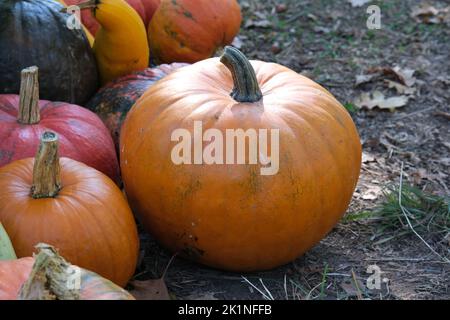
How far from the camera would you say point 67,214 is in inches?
90.9

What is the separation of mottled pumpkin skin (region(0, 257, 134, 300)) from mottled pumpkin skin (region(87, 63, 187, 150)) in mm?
1342

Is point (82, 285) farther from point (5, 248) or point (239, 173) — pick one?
point (239, 173)

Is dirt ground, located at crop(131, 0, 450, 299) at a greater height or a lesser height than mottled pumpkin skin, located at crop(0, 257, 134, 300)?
lesser

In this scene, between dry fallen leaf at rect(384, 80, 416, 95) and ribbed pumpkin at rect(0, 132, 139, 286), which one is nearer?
ribbed pumpkin at rect(0, 132, 139, 286)

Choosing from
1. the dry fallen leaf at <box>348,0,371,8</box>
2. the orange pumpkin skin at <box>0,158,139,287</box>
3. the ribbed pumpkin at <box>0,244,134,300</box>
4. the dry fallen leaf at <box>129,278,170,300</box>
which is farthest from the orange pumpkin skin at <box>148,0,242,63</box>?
the ribbed pumpkin at <box>0,244,134,300</box>

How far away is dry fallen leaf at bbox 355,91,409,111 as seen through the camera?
435cm

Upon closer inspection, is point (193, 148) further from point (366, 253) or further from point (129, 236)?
point (366, 253)

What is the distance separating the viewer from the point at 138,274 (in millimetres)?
2666

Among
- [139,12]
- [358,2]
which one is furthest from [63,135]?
[358,2]

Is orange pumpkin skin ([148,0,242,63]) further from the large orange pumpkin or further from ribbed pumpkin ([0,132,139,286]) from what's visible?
ribbed pumpkin ([0,132,139,286])

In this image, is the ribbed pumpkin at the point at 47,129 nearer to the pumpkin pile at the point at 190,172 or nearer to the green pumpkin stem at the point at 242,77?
the pumpkin pile at the point at 190,172

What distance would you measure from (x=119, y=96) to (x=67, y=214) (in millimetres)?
1110

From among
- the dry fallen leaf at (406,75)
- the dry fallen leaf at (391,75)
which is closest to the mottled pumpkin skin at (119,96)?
the dry fallen leaf at (391,75)
